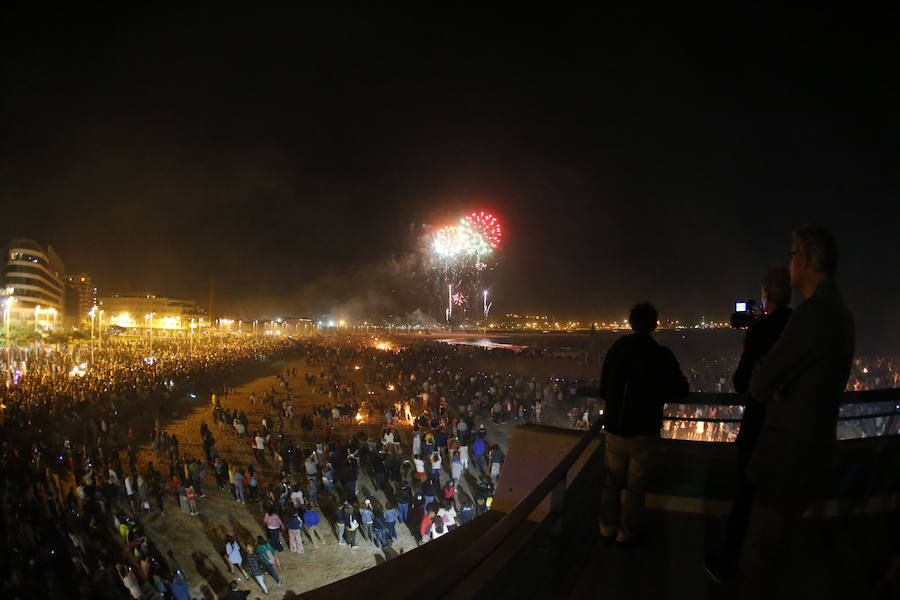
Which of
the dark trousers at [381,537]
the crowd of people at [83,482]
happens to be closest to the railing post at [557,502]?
the crowd of people at [83,482]

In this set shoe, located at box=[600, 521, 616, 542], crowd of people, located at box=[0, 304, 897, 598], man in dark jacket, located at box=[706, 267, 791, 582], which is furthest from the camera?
crowd of people, located at box=[0, 304, 897, 598]

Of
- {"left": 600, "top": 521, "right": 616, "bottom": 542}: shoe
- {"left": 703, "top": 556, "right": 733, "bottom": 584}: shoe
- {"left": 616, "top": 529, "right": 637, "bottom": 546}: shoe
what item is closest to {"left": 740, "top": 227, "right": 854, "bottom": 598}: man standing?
{"left": 703, "top": 556, "right": 733, "bottom": 584}: shoe

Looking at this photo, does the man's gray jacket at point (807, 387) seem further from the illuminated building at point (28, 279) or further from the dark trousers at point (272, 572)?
the illuminated building at point (28, 279)

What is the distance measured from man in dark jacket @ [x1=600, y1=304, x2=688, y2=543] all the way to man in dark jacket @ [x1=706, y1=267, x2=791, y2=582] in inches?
18.4

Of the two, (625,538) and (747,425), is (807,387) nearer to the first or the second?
(747,425)

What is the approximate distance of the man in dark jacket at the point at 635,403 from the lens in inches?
114

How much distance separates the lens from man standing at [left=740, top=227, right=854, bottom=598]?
1835mm

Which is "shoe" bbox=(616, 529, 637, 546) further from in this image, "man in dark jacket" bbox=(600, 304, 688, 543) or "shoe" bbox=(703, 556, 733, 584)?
"shoe" bbox=(703, 556, 733, 584)

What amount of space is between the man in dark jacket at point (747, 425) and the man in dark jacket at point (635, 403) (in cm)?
47

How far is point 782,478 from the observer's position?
1.90 metres

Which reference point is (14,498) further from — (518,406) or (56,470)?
(518,406)

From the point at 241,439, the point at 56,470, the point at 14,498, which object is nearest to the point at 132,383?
the point at 241,439

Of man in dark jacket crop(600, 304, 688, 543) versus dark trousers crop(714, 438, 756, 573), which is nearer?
dark trousers crop(714, 438, 756, 573)

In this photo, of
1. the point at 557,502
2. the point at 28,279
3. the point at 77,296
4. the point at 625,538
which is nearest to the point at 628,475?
the point at 625,538
